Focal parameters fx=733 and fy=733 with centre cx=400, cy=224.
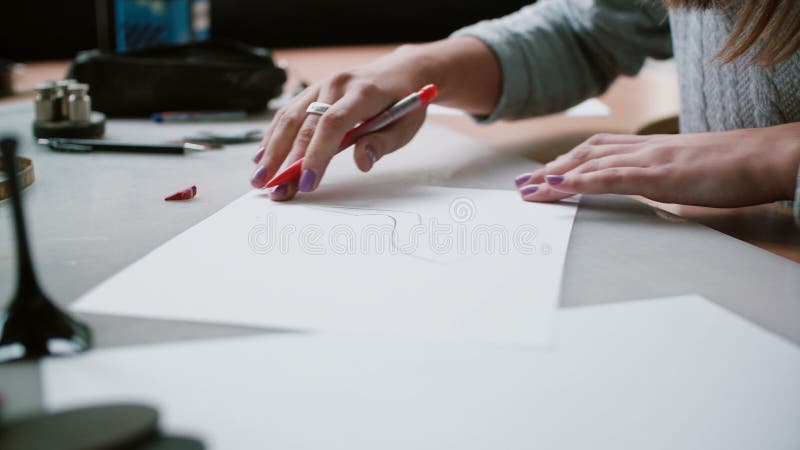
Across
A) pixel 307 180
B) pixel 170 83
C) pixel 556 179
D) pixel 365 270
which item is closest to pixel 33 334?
pixel 365 270

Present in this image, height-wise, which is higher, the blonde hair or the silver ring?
the blonde hair

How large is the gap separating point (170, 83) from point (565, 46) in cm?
56

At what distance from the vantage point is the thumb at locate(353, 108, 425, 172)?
71cm

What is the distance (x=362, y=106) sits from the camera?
28.1 inches

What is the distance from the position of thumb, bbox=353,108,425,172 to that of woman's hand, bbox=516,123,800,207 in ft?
0.53

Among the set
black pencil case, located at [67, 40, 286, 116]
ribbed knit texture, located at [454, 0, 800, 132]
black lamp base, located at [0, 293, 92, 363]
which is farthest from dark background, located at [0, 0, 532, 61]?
black lamp base, located at [0, 293, 92, 363]

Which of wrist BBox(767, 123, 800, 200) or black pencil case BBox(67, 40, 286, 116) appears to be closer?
wrist BBox(767, 123, 800, 200)

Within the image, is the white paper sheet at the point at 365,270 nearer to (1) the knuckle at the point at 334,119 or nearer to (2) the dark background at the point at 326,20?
(1) the knuckle at the point at 334,119

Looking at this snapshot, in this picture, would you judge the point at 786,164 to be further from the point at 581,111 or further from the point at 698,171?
the point at 581,111

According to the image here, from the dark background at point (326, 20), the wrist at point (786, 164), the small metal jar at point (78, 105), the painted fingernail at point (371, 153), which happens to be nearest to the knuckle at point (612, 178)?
the wrist at point (786, 164)

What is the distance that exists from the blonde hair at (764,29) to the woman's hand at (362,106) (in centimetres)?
27

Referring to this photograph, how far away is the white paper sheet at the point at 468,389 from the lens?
31 cm

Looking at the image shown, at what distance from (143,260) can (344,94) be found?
0.33 meters

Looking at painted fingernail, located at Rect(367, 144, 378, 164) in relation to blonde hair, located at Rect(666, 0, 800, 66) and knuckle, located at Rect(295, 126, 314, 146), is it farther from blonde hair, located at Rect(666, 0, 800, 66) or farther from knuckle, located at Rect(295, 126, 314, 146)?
blonde hair, located at Rect(666, 0, 800, 66)
